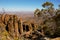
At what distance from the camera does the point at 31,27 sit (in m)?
50.4

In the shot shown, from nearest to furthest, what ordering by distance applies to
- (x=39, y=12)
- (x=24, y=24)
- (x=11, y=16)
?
(x=39, y=12), (x=11, y=16), (x=24, y=24)

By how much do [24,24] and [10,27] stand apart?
26.2 ft

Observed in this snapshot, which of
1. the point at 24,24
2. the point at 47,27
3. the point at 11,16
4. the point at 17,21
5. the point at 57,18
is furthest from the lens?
the point at 24,24

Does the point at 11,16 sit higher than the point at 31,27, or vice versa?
the point at 11,16

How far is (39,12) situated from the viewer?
29.0 metres

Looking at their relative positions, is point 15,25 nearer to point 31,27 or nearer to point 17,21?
point 17,21

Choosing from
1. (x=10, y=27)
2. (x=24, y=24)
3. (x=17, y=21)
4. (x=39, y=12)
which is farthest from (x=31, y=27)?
(x=39, y=12)

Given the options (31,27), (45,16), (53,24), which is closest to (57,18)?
(53,24)

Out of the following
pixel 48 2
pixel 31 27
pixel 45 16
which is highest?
pixel 48 2

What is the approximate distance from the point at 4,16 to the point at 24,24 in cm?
871

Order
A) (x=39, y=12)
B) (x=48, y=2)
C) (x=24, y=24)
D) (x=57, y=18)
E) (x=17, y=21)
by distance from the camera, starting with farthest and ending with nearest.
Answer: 1. (x=24, y=24)
2. (x=17, y=21)
3. (x=39, y=12)
4. (x=48, y=2)
5. (x=57, y=18)

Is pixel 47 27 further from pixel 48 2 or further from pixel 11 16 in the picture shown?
pixel 11 16

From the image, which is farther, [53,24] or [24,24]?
[24,24]

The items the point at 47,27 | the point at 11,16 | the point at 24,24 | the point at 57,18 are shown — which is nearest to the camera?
the point at 57,18
